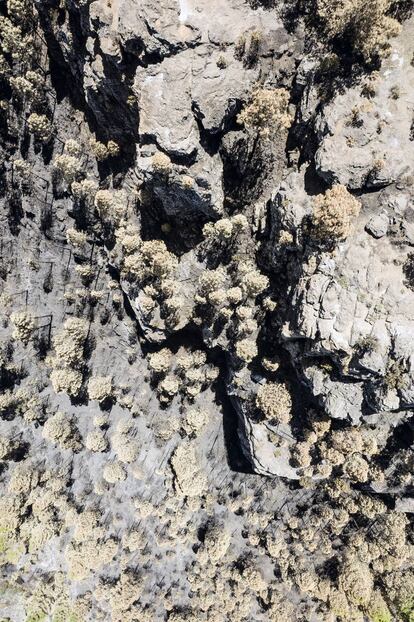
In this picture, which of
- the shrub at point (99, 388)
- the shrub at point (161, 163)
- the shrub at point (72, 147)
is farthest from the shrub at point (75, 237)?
the shrub at point (99, 388)

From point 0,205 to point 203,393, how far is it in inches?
1271

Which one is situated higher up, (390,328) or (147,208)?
(147,208)

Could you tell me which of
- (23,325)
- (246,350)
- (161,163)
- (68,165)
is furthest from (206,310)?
(23,325)

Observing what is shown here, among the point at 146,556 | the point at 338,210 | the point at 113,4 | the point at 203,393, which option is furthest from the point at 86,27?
the point at 146,556

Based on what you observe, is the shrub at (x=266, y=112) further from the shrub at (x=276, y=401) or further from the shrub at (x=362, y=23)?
the shrub at (x=276, y=401)

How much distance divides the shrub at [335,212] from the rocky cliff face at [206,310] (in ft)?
0.59

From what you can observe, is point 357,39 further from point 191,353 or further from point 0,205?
point 0,205

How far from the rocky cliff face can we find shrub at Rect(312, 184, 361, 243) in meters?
0.18

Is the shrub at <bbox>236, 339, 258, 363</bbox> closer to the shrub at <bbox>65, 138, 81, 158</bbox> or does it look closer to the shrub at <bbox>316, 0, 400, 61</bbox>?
the shrub at <bbox>316, 0, 400, 61</bbox>

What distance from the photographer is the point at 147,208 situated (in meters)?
33.7

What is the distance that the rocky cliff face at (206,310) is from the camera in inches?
1017

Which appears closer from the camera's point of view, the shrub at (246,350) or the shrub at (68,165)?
the shrub at (68,165)

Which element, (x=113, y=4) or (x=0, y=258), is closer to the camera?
(x=113, y=4)

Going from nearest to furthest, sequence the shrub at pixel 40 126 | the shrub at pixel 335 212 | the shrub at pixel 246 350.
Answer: the shrub at pixel 335 212, the shrub at pixel 40 126, the shrub at pixel 246 350
